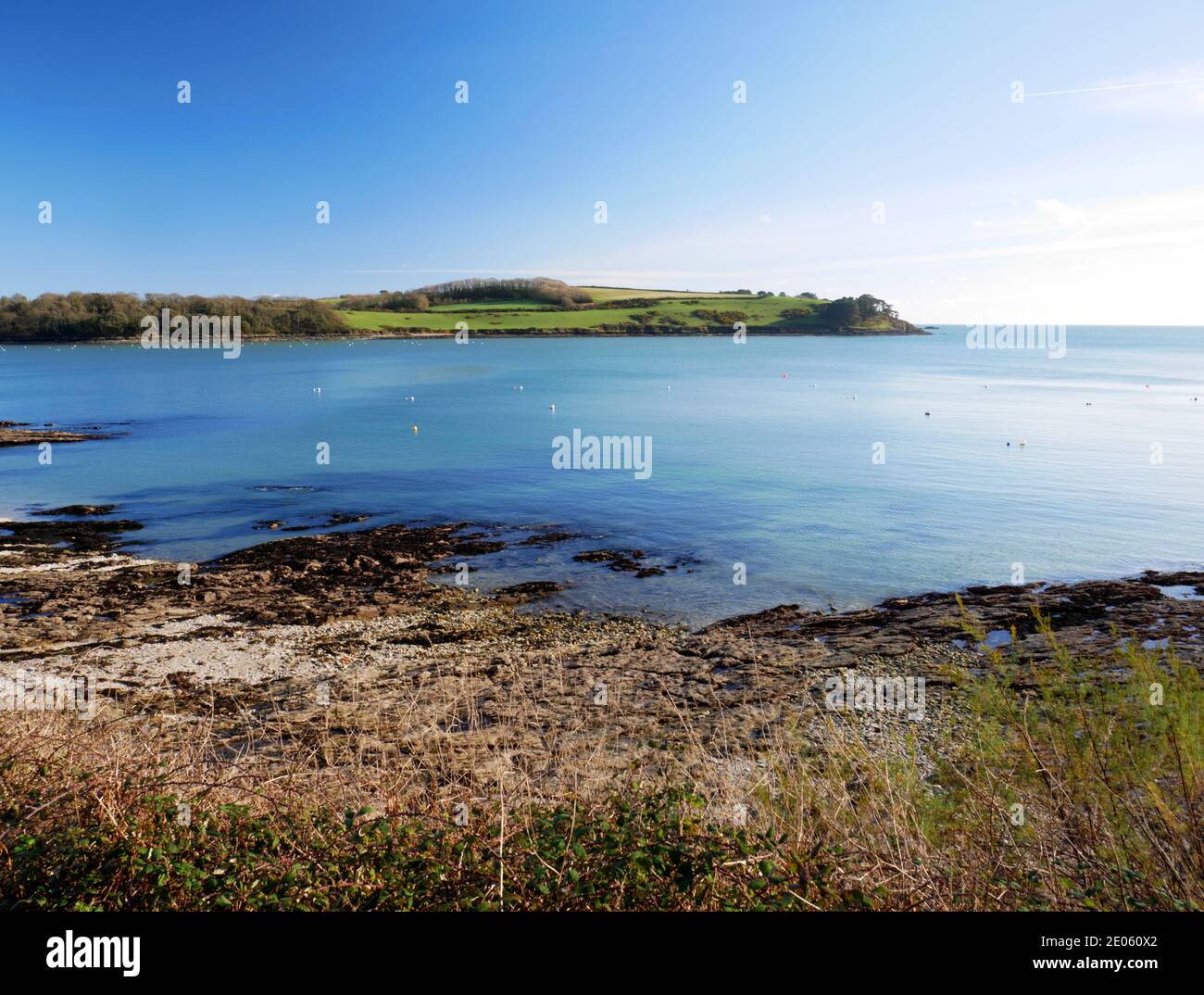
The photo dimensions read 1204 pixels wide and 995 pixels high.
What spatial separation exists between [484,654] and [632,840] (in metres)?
10.4

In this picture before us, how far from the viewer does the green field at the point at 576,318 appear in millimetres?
180125

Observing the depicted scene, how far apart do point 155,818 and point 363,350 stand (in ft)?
550

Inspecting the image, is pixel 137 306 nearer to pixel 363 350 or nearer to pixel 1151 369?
pixel 363 350

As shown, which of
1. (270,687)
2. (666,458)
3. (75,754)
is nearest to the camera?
(75,754)

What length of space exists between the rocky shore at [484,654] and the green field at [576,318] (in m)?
162

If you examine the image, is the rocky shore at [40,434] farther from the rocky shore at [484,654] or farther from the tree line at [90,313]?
the tree line at [90,313]

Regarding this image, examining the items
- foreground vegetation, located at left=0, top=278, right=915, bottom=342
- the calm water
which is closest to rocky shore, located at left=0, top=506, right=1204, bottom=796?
the calm water

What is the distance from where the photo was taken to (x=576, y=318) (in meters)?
183

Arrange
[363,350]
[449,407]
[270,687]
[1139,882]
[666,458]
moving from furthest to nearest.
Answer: [363,350] < [449,407] < [666,458] < [270,687] < [1139,882]

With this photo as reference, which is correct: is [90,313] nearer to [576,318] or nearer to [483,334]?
[483,334]

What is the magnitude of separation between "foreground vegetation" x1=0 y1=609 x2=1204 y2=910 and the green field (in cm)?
17505

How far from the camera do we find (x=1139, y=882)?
484 cm

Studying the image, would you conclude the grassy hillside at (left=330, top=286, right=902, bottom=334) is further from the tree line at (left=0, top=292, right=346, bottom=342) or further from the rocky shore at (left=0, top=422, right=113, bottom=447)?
the rocky shore at (left=0, top=422, right=113, bottom=447)
